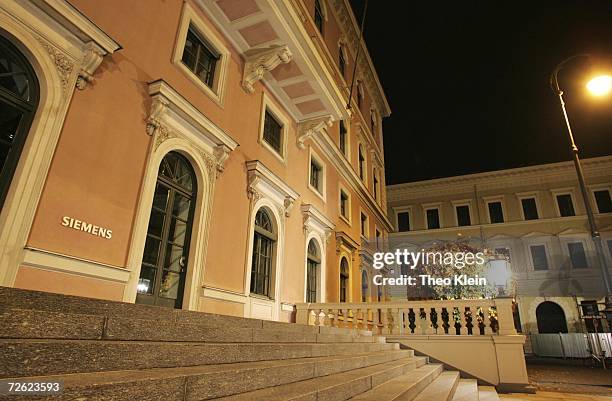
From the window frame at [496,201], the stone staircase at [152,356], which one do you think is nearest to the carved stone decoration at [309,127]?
the stone staircase at [152,356]

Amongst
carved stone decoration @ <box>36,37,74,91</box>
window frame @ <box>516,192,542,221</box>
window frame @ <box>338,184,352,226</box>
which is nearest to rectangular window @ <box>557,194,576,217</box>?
window frame @ <box>516,192,542,221</box>

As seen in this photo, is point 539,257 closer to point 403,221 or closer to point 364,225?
point 403,221

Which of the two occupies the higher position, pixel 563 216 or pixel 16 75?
pixel 563 216

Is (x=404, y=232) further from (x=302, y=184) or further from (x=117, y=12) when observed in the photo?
(x=117, y=12)

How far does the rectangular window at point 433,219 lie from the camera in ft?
98.0

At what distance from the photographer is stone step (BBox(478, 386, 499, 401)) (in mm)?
6125

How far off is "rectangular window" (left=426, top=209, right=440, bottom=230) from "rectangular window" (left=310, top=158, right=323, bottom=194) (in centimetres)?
1937

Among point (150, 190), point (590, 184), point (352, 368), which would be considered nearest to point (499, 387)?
point (352, 368)

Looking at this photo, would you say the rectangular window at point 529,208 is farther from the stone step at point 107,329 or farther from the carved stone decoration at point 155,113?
the stone step at point 107,329

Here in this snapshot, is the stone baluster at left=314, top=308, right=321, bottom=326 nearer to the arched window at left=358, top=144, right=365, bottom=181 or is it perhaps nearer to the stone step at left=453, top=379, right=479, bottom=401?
the stone step at left=453, top=379, right=479, bottom=401

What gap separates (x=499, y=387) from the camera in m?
7.85

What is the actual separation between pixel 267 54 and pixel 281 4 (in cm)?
121

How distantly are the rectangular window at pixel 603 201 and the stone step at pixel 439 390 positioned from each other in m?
26.1

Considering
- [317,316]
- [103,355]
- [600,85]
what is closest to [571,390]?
[317,316]
